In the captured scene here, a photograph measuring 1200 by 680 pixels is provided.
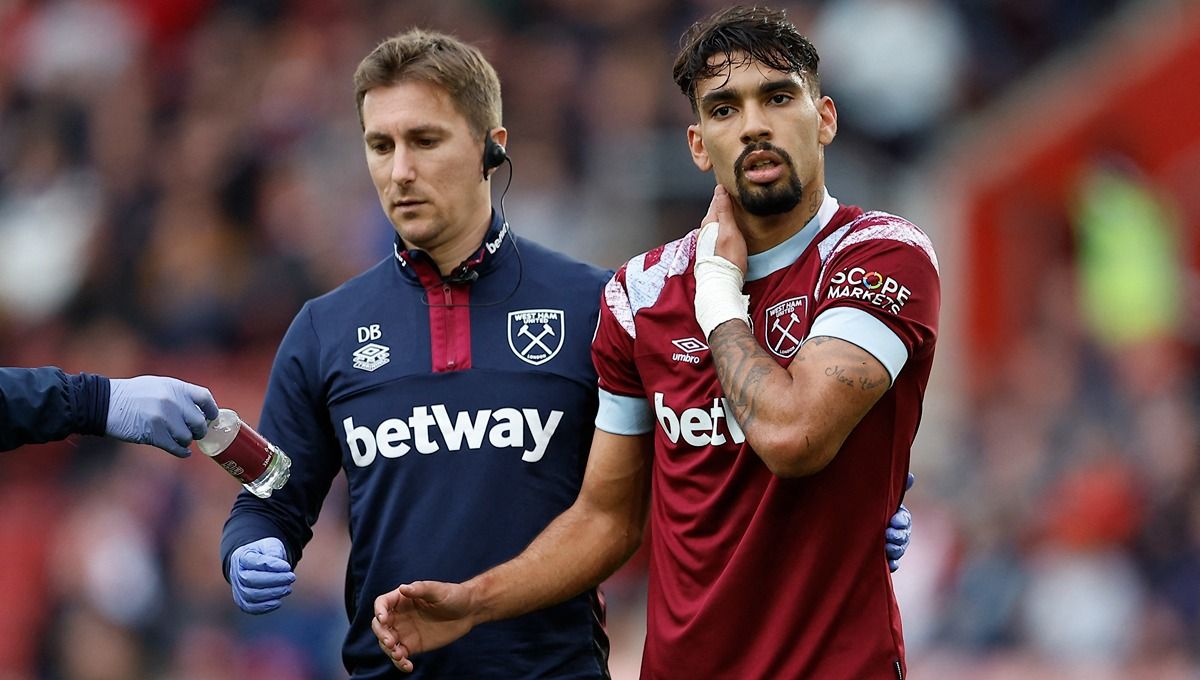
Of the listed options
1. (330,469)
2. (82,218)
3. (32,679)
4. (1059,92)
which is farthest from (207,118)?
(330,469)

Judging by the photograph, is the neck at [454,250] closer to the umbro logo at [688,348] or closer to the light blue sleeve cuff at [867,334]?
the umbro logo at [688,348]

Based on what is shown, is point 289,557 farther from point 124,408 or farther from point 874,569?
point 874,569

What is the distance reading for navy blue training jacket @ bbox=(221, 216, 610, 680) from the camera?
490cm

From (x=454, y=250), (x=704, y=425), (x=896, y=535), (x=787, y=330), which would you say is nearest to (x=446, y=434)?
(x=454, y=250)

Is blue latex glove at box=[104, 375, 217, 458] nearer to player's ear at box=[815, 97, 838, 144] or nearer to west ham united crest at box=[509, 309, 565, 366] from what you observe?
west ham united crest at box=[509, 309, 565, 366]

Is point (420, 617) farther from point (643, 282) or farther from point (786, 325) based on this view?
point (786, 325)

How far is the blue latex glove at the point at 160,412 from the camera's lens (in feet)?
15.7

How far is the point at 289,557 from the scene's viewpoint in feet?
16.4

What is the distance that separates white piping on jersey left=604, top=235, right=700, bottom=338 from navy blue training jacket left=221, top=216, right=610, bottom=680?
0.33m

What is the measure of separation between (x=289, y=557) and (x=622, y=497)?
91cm

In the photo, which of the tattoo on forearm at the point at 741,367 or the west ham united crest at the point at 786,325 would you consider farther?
the west ham united crest at the point at 786,325

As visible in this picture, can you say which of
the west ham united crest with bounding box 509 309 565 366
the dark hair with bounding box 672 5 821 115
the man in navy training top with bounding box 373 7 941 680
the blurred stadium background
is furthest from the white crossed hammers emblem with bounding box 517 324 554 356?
the blurred stadium background

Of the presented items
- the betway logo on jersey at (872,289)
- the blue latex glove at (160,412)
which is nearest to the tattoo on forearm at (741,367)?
the betway logo on jersey at (872,289)

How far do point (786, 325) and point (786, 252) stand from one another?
213 mm
